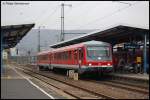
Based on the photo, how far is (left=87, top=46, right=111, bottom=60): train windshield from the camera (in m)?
31.5

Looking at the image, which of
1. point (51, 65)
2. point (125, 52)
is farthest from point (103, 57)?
point (51, 65)

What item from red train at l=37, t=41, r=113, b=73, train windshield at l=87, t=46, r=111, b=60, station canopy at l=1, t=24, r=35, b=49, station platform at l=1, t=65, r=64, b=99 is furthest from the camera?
station canopy at l=1, t=24, r=35, b=49

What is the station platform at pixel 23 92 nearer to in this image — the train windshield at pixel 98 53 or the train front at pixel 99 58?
the train front at pixel 99 58

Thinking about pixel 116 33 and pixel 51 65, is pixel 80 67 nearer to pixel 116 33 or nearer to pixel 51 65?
pixel 116 33

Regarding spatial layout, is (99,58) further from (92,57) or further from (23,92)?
(23,92)

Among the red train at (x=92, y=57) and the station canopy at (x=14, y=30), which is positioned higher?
the station canopy at (x=14, y=30)

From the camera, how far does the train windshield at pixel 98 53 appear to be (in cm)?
3147

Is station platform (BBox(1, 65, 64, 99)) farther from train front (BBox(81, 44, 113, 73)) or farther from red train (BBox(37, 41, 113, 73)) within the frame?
train front (BBox(81, 44, 113, 73))

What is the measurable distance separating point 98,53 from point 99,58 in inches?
17.6

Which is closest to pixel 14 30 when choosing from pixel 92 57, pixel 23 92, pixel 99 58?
pixel 92 57

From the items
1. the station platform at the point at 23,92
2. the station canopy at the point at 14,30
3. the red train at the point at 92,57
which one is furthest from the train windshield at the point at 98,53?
the station platform at the point at 23,92

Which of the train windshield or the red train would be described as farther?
the train windshield

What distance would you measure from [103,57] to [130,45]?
4.01m

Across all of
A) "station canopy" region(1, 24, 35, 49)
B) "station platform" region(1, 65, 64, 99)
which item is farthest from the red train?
"station platform" region(1, 65, 64, 99)
